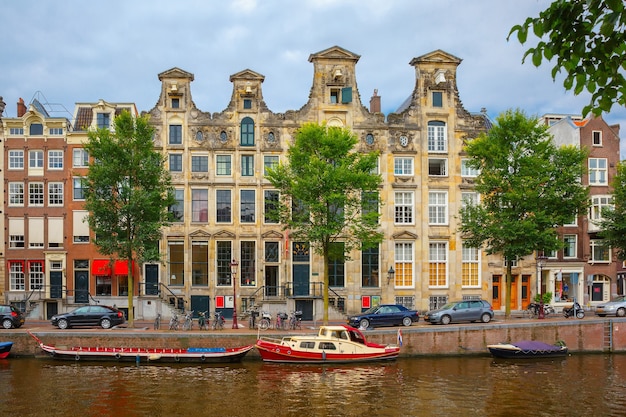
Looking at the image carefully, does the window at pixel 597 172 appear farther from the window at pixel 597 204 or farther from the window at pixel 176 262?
the window at pixel 176 262

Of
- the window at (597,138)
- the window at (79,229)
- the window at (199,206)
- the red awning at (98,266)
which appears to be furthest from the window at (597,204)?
the window at (79,229)

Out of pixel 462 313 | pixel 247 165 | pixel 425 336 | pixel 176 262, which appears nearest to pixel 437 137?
pixel 247 165

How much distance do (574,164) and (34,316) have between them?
3502cm

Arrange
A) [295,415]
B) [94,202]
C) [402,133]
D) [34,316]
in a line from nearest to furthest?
[295,415]
[94,202]
[34,316]
[402,133]

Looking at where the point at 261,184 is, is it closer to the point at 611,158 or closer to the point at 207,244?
the point at 207,244

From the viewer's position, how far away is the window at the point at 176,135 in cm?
4581

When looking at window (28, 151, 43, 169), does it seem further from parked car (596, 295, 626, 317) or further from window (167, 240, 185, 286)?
parked car (596, 295, 626, 317)

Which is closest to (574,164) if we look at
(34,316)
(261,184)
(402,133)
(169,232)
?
(402,133)

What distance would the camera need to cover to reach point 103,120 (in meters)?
→ 46.5

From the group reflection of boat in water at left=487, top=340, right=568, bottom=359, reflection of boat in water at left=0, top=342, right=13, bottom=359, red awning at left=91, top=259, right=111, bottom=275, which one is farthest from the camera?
red awning at left=91, top=259, right=111, bottom=275

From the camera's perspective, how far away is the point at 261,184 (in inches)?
1802

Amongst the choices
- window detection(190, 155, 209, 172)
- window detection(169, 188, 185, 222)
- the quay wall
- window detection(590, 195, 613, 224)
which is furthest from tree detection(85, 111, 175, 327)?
window detection(590, 195, 613, 224)

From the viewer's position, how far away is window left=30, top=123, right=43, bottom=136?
46.1 meters

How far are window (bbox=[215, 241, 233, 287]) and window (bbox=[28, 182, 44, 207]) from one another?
41.2 feet
